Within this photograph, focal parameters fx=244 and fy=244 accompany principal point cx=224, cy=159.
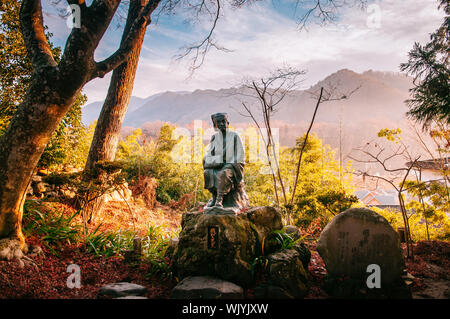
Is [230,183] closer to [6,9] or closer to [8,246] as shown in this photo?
[8,246]

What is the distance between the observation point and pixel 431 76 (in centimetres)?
445

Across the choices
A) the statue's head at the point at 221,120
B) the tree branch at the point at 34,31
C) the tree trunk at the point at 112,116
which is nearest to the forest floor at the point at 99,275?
the tree trunk at the point at 112,116

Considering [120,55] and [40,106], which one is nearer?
[40,106]

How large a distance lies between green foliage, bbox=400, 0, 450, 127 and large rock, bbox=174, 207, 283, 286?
3.83 meters

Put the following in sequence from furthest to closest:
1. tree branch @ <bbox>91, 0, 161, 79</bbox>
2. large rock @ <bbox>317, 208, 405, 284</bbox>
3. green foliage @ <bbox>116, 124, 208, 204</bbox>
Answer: green foliage @ <bbox>116, 124, 208, 204</bbox> → tree branch @ <bbox>91, 0, 161, 79</bbox> → large rock @ <bbox>317, 208, 405, 284</bbox>

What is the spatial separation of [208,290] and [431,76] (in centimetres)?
526

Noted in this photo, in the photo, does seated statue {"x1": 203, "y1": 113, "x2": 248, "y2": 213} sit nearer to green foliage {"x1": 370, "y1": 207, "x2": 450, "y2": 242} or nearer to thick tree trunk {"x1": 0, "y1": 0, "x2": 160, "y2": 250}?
thick tree trunk {"x1": 0, "y1": 0, "x2": 160, "y2": 250}

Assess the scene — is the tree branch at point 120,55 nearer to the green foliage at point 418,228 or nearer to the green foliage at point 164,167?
the green foliage at point 164,167

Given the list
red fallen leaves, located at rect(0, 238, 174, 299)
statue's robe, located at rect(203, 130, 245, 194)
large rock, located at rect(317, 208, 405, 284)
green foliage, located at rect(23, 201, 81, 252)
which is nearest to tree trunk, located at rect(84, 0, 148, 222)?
green foliage, located at rect(23, 201, 81, 252)

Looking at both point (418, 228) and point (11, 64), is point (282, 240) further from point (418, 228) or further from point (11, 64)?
point (11, 64)

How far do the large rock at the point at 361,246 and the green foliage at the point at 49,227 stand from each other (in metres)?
4.17

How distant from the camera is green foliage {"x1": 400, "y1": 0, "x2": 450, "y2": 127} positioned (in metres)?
4.25

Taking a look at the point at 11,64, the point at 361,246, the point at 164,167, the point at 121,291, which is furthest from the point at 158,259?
the point at 164,167
